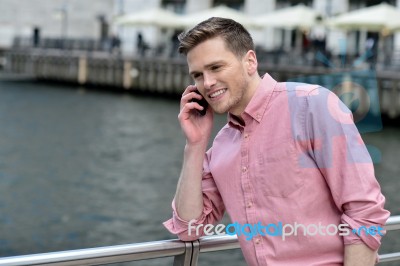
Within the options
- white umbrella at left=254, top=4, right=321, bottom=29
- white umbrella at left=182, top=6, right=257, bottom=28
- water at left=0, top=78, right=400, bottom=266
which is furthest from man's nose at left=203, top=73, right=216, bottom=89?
white umbrella at left=182, top=6, right=257, bottom=28

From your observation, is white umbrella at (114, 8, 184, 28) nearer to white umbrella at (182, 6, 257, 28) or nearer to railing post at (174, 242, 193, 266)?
white umbrella at (182, 6, 257, 28)

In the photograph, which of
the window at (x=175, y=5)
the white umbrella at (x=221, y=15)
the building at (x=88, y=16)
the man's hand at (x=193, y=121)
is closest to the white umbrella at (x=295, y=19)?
the white umbrella at (x=221, y=15)

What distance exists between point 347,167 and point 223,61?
510 millimetres

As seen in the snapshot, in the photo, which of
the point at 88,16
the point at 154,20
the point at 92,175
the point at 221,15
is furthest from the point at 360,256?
the point at 88,16

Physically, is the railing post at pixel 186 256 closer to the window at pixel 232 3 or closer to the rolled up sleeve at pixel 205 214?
the rolled up sleeve at pixel 205 214

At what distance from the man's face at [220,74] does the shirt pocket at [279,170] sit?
189mm

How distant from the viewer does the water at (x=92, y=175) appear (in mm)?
12000

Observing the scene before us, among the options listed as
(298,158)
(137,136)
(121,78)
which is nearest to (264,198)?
(298,158)

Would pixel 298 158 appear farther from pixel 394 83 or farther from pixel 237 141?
pixel 394 83

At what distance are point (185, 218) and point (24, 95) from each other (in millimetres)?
34870

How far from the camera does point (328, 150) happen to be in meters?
2.20

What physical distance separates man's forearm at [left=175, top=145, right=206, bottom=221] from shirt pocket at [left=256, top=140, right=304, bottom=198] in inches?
11.7

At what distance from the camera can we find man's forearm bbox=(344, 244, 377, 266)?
218 cm

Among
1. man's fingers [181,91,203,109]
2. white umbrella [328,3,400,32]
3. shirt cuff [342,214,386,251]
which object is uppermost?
white umbrella [328,3,400,32]
